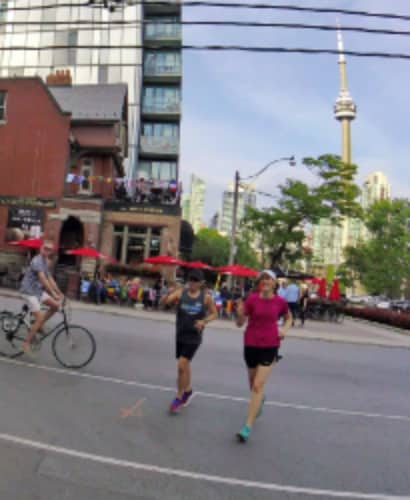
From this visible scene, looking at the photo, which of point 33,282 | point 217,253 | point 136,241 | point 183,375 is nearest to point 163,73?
point 136,241

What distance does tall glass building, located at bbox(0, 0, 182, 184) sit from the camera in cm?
4703

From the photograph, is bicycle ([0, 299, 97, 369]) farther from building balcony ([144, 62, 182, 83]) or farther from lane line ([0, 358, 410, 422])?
building balcony ([144, 62, 182, 83])

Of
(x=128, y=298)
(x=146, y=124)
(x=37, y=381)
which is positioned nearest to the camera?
(x=37, y=381)

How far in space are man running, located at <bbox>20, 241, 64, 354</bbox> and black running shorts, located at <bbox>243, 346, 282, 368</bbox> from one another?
3663mm

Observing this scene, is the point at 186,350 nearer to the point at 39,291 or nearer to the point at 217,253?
the point at 39,291

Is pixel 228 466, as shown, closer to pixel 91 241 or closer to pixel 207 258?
pixel 91 241

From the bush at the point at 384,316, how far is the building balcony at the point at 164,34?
34.4m

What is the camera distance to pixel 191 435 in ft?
15.4

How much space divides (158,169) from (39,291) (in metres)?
40.9

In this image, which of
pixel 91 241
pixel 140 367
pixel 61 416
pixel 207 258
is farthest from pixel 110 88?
pixel 207 258

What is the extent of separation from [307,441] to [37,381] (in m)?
3.72

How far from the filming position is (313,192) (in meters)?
32.8

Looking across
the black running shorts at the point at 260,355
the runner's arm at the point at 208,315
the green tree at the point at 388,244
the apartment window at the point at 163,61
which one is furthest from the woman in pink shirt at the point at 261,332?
the apartment window at the point at 163,61

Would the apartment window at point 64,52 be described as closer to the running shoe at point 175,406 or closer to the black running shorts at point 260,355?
the running shoe at point 175,406
